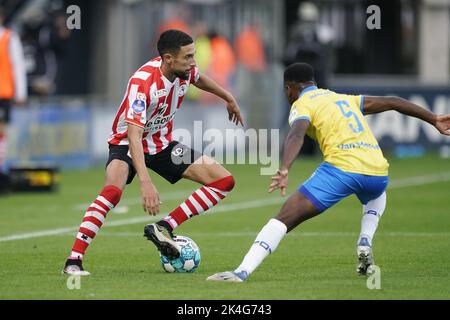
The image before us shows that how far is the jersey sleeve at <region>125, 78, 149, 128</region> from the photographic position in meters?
9.61

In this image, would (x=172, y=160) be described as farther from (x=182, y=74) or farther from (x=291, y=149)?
(x=291, y=149)

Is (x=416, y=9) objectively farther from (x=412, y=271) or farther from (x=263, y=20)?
(x=412, y=271)

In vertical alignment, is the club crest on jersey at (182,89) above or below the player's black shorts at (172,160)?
above

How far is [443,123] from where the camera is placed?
31.8 ft

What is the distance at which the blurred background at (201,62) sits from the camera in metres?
23.1

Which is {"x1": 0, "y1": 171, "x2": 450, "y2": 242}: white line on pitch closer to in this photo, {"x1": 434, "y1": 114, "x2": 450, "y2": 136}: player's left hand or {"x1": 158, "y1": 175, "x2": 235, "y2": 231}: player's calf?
{"x1": 158, "y1": 175, "x2": 235, "y2": 231}: player's calf

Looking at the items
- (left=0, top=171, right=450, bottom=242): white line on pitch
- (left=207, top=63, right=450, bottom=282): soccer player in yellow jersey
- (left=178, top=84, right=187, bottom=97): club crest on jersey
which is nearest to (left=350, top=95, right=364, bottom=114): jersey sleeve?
(left=207, top=63, right=450, bottom=282): soccer player in yellow jersey

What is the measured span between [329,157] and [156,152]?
1.68 m

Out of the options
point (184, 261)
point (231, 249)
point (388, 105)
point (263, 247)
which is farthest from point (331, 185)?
point (231, 249)

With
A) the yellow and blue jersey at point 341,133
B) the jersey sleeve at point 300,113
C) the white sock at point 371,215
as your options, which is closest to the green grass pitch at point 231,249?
the white sock at point 371,215

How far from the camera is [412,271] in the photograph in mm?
9969

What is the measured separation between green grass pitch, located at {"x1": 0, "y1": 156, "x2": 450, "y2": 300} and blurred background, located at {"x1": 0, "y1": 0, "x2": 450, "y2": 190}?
3.31m

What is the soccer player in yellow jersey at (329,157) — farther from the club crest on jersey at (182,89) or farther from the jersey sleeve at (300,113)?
the club crest on jersey at (182,89)

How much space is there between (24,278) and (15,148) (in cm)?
1179
